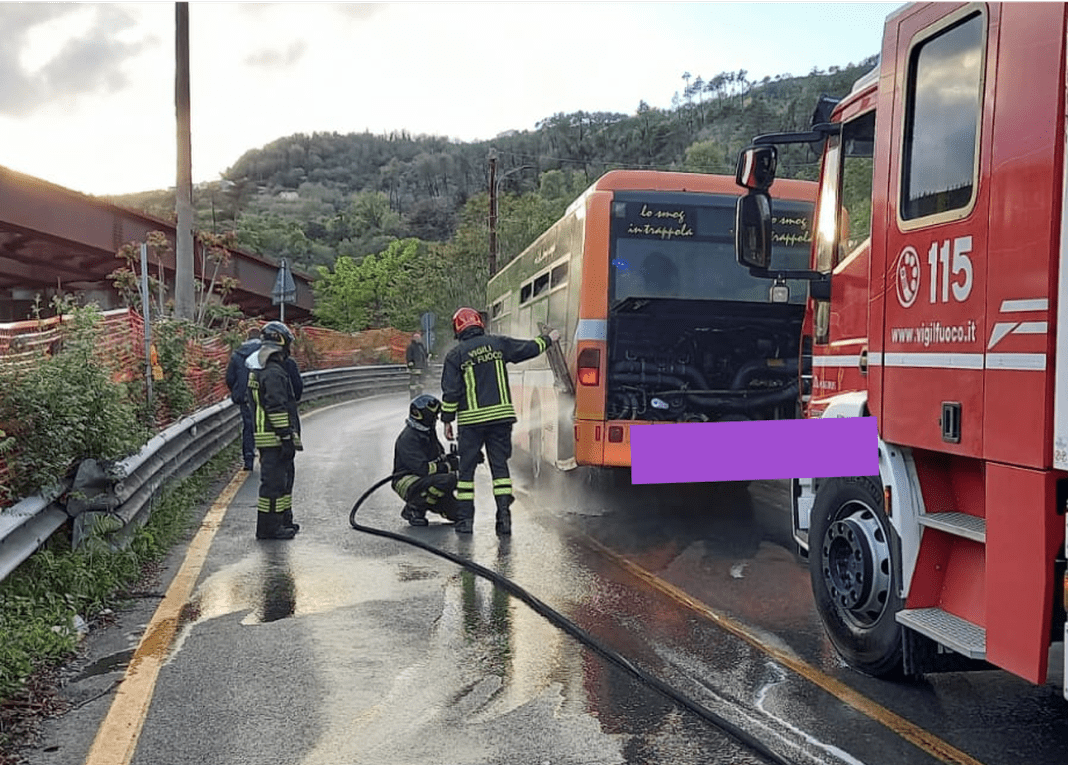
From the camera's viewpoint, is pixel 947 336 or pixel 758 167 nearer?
pixel 947 336

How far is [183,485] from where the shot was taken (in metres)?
10.4

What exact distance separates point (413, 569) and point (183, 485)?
401 centimetres

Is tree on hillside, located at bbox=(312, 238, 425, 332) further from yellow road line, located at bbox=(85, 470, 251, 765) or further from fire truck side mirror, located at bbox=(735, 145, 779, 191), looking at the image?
fire truck side mirror, located at bbox=(735, 145, 779, 191)

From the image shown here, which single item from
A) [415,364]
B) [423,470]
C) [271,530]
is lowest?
[271,530]

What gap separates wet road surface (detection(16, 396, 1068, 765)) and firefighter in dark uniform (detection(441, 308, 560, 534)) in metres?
0.53

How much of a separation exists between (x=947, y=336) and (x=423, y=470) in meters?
5.99

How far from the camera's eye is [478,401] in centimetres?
885

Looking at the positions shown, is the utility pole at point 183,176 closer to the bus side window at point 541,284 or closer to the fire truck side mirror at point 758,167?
the bus side window at point 541,284

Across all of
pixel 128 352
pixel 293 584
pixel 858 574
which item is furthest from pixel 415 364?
pixel 858 574

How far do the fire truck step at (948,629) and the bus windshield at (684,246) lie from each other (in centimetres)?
490

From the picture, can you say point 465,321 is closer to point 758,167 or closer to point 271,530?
point 271,530

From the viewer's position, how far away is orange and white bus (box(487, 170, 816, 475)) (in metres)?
8.84

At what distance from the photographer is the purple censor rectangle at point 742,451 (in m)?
4.25

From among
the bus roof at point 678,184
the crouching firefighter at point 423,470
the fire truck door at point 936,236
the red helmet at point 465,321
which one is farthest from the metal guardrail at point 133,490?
the bus roof at point 678,184
